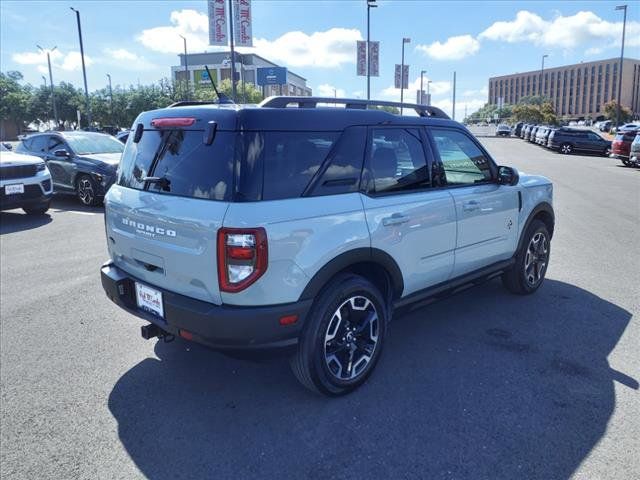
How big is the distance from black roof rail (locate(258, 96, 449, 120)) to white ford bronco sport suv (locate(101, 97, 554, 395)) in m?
0.01

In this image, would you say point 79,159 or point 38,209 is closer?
point 38,209

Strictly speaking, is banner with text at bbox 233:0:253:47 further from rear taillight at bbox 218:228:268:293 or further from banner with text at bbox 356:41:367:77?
rear taillight at bbox 218:228:268:293

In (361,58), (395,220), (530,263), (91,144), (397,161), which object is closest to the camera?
Answer: (395,220)

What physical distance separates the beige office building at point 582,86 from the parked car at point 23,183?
5347 inches

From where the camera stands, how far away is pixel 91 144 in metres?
12.0

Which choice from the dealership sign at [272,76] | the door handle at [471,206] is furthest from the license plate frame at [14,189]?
the dealership sign at [272,76]

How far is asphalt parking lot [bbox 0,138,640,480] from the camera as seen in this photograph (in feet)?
8.71

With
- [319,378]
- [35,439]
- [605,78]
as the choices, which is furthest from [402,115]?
[605,78]

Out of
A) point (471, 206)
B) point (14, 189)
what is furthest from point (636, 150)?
point (14, 189)

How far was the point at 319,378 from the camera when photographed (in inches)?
122

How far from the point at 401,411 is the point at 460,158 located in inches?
87.9

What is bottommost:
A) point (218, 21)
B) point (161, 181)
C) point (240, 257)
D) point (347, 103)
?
point (240, 257)

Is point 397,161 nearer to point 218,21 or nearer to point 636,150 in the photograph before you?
point 218,21

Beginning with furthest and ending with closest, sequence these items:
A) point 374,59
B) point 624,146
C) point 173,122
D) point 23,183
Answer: point 374,59, point 624,146, point 23,183, point 173,122
